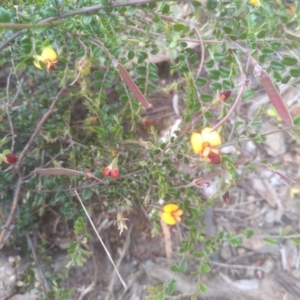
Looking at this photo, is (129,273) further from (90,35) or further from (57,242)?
(90,35)

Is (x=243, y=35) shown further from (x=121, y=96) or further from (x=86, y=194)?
(x=86, y=194)

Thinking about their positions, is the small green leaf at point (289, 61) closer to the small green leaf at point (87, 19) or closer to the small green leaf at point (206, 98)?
the small green leaf at point (206, 98)

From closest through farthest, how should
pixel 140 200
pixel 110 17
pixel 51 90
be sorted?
pixel 110 17, pixel 140 200, pixel 51 90

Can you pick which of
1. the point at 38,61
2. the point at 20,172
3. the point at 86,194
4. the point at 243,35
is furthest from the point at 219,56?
the point at 20,172

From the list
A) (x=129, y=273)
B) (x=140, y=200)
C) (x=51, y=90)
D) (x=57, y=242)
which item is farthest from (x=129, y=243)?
(x=51, y=90)

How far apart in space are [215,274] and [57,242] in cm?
76

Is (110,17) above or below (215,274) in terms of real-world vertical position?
above

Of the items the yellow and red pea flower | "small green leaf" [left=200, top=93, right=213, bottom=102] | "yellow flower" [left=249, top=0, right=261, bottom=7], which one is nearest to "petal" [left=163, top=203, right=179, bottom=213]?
"small green leaf" [left=200, top=93, right=213, bottom=102]

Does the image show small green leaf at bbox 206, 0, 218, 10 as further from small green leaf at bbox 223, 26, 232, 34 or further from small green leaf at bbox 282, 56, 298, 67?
small green leaf at bbox 282, 56, 298, 67

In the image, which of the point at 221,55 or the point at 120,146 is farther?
the point at 120,146

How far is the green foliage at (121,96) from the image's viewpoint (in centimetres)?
129

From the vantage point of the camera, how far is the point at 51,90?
6.72 ft

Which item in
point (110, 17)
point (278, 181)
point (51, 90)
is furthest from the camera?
point (278, 181)

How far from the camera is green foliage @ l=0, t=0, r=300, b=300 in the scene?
1.29 m
